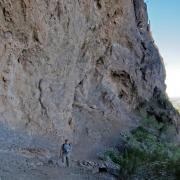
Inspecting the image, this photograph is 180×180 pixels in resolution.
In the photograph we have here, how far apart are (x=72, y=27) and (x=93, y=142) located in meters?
7.96

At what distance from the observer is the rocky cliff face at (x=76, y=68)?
2316 centimetres

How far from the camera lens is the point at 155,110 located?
4269 cm

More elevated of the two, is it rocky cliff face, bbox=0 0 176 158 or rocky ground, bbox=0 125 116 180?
rocky cliff face, bbox=0 0 176 158

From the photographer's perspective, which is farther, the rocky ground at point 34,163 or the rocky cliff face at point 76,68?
the rocky cliff face at point 76,68

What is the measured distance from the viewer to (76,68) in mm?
30062

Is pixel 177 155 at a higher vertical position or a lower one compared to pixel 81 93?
lower

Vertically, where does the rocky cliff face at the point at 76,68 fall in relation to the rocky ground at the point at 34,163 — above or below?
above

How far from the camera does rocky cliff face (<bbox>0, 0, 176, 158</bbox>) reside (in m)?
23.2

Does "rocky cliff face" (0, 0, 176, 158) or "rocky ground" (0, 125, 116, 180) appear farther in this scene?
"rocky cliff face" (0, 0, 176, 158)

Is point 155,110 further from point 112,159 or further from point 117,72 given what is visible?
point 112,159

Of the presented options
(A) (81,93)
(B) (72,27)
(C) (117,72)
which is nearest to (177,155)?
(B) (72,27)

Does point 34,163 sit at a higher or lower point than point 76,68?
lower

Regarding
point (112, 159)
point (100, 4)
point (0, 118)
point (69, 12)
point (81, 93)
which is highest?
point (100, 4)

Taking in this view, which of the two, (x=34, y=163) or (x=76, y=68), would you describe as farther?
(x=76, y=68)
